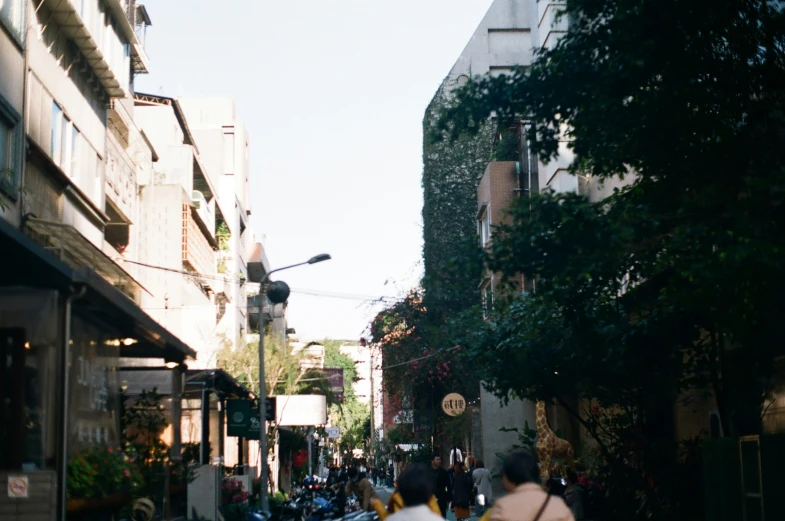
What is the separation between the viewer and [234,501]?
2691cm

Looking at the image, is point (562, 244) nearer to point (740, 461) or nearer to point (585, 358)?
point (740, 461)

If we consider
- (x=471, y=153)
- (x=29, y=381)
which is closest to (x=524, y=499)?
(x=29, y=381)

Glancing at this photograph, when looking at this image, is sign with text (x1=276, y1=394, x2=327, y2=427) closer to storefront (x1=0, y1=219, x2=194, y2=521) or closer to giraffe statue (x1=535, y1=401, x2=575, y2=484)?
giraffe statue (x1=535, y1=401, x2=575, y2=484)

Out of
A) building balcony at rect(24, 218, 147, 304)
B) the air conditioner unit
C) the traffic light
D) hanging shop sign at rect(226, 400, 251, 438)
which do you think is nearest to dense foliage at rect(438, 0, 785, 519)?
building balcony at rect(24, 218, 147, 304)

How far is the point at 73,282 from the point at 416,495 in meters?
5.42

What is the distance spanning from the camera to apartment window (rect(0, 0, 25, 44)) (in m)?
20.7

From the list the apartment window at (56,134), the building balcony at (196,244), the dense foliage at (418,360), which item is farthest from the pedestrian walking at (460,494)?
the building balcony at (196,244)

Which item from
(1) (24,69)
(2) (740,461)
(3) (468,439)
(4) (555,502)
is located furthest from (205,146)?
(4) (555,502)

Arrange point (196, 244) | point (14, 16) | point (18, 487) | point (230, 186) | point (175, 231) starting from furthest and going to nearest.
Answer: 1. point (230, 186)
2. point (196, 244)
3. point (175, 231)
4. point (14, 16)
5. point (18, 487)

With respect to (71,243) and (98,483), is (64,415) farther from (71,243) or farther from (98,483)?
(71,243)

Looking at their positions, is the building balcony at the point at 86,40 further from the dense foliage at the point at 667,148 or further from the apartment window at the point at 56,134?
the dense foliage at the point at 667,148

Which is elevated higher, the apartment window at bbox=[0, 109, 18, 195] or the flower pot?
the apartment window at bbox=[0, 109, 18, 195]

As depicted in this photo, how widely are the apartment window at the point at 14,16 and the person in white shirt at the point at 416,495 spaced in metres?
16.2

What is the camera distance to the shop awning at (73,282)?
10.1 metres
